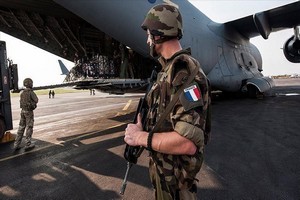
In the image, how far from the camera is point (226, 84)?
544 inches

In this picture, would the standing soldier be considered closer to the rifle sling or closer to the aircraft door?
the rifle sling

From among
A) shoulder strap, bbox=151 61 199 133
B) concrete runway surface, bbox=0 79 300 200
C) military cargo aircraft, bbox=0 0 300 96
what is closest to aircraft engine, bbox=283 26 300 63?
military cargo aircraft, bbox=0 0 300 96

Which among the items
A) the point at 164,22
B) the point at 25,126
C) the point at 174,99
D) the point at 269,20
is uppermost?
the point at 269,20

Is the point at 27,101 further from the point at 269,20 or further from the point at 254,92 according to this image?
the point at 254,92

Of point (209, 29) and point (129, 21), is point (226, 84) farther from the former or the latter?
point (129, 21)

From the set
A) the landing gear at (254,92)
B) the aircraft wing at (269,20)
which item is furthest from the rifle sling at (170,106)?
the landing gear at (254,92)

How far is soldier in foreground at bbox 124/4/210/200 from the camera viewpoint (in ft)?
5.33

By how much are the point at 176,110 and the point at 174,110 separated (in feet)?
0.05

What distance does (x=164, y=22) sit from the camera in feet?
5.85

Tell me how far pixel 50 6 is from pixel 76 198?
839cm

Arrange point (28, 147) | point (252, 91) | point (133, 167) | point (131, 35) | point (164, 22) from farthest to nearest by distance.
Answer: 1. point (252, 91)
2. point (131, 35)
3. point (28, 147)
4. point (133, 167)
5. point (164, 22)

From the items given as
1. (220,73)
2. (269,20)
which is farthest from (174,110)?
(269,20)

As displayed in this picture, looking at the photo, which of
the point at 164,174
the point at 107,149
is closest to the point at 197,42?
the point at 107,149

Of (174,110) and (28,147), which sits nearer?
(174,110)
